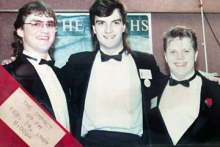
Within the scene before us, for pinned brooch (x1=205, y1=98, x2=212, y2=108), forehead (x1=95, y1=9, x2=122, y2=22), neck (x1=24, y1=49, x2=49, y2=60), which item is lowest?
pinned brooch (x1=205, y1=98, x2=212, y2=108)

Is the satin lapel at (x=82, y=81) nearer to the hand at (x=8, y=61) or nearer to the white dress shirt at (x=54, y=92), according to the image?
the white dress shirt at (x=54, y=92)

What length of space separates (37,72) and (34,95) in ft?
0.78

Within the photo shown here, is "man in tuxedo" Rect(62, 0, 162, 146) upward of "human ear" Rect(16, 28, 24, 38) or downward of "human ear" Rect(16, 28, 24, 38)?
downward

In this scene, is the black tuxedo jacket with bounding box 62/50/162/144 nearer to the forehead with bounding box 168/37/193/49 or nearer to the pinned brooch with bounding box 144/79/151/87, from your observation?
the pinned brooch with bounding box 144/79/151/87

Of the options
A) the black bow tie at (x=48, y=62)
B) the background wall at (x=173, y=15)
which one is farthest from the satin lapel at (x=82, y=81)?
the background wall at (x=173, y=15)

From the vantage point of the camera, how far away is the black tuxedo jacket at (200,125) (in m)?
2.33

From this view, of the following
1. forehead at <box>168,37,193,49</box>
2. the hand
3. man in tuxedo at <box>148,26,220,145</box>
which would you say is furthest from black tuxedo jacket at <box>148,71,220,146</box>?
the hand

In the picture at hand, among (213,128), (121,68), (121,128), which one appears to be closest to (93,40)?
(121,68)

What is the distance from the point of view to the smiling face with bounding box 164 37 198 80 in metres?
2.44

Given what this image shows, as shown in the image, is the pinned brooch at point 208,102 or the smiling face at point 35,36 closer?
the smiling face at point 35,36

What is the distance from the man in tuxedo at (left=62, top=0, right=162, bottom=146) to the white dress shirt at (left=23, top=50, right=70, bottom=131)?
120 millimetres

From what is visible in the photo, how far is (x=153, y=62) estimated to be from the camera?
8.09ft

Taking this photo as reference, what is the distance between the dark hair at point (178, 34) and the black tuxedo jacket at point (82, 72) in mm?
274

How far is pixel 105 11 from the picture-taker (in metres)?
2.35
